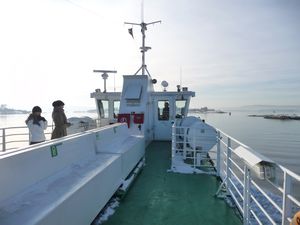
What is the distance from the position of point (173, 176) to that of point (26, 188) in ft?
11.6

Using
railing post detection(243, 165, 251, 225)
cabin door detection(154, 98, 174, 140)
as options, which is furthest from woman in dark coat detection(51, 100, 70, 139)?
cabin door detection(154, 98, 174, 140)

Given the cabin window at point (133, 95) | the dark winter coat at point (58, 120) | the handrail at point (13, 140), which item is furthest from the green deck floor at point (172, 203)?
the cabin window at point (133, 95)

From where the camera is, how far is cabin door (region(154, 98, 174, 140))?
10.1 metres

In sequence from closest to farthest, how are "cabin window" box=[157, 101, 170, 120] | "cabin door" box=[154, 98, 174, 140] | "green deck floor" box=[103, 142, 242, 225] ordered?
"green deck floor" box=[103, 142, 242, 225] < "cabin door" box=[154, 98, 174, 140] < "cabin window" box=[157, 101, 170, 120]

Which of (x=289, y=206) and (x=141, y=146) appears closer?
(x=289, y=206)

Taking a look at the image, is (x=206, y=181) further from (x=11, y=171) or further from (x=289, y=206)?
(x=11, y=171)

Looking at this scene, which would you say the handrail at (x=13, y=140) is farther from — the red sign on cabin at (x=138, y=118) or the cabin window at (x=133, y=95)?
the cabin window at (x=133, y=95)

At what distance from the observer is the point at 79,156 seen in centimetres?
387

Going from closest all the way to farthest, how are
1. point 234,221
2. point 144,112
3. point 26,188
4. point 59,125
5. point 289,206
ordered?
point 289,206 < point 26,188 < point 234,221 < point 59,125 < point 144,112

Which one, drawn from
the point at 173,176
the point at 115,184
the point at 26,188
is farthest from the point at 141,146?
the point at 26,188

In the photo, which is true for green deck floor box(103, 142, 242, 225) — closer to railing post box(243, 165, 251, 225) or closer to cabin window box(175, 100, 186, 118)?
railing post box(243, 165, 251, 225)

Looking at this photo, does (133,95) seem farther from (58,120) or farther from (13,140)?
(13,140)

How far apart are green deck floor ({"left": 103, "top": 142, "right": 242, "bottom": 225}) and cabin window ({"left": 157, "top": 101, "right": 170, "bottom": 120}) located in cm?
443

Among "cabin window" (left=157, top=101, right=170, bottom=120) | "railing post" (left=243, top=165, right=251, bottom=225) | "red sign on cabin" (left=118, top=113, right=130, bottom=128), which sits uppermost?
"cabin window" (left=157, top=101, right=170, bottom=120)
